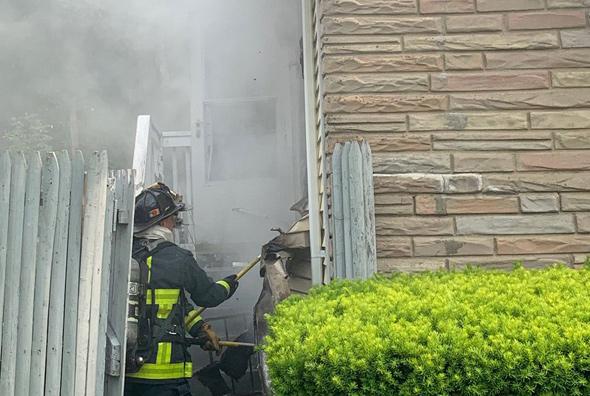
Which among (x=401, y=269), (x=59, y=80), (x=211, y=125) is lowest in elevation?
(x=401, y=269)

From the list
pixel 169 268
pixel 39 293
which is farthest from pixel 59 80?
pixel 39 293

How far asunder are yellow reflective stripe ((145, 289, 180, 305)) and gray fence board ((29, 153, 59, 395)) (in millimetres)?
1163

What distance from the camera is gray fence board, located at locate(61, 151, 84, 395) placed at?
10.5ft

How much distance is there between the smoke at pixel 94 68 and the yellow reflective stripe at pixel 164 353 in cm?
446

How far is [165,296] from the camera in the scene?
433 centimetres

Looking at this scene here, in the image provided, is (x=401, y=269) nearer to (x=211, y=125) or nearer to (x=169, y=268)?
(x=169, y=268)

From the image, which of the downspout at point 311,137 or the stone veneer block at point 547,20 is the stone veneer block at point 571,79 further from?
the downspout at point 311,137

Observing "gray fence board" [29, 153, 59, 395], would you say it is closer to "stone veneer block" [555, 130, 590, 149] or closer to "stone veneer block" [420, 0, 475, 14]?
"stone veneer block" [420, 0, 475, 14]

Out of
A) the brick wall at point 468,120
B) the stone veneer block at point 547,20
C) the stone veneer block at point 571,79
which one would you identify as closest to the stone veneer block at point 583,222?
the brick wall at point 468,120

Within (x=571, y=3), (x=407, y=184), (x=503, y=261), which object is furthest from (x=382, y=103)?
(x=571, y=3)

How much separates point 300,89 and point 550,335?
4.66 metres

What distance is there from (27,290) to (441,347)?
218cm

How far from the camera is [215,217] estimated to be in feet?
22.8

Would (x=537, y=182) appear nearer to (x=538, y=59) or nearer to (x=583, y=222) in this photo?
(x=583, y=222)
